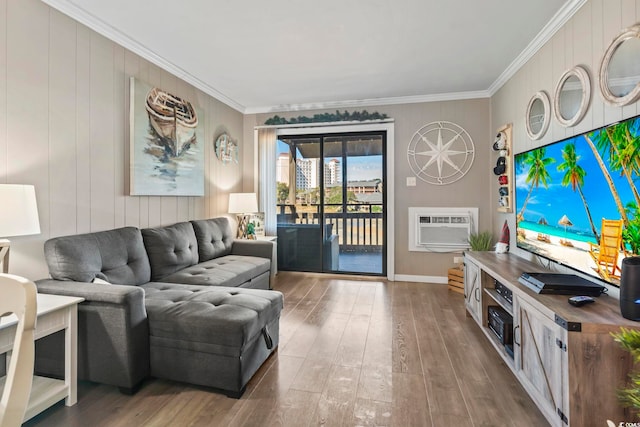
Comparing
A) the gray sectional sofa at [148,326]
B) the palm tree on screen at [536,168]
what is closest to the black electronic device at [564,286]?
the palm tree on screen at [536,168]

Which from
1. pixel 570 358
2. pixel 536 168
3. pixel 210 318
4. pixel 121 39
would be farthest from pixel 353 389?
pixel 121 39

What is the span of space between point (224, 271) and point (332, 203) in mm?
2210

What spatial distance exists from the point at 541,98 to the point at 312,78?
2302 mm

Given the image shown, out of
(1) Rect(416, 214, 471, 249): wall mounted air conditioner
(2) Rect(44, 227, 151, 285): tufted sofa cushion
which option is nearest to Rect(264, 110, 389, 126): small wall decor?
(1) Rect(416, 214, 471, 249): wall mounted air conditioner

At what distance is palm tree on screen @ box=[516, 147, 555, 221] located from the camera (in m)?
2.51

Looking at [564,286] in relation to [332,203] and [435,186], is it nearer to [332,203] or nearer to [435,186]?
[435,186]

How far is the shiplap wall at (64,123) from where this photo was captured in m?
2.03

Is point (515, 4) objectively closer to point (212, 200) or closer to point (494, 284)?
point (494, 284)

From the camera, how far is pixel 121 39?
277 cm

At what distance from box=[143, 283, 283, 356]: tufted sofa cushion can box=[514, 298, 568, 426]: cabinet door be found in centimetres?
161

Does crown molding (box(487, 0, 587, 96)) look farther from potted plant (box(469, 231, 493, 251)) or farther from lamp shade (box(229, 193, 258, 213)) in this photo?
lamp shade (box(229, 193, 258, 213))

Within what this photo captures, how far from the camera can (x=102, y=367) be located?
189cm

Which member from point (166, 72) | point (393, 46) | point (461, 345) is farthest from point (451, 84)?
point (166, 72)

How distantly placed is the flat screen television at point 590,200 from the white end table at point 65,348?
298 cm
